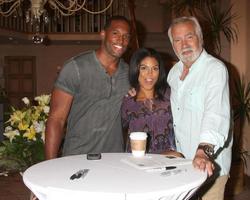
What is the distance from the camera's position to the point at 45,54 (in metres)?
10.4

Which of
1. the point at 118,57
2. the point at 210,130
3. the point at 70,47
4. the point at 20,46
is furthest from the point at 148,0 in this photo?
the point at 210,130

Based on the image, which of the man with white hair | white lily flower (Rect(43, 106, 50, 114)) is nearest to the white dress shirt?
the man with white hair

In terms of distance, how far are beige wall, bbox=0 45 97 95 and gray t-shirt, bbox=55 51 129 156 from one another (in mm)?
8045

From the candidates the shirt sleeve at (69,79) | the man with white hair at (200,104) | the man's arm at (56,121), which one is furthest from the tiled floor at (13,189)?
the man with white hair at (200,104)

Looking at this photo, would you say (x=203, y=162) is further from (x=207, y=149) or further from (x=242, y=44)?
(x=242, y=44)

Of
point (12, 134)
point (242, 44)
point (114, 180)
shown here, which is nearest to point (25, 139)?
point (12, 134)

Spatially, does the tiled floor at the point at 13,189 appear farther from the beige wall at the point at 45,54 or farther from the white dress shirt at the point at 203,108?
the beige wall at the point at 45,54

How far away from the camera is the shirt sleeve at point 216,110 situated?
1733 mm

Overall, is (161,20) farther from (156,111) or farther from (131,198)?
(131,198)

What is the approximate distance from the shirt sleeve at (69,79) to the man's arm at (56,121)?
3 centimetres

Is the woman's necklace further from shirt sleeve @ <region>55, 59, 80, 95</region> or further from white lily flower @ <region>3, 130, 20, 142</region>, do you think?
white lily flower @ <region>3, 130, 20, 142</region>

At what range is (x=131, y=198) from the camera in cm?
134

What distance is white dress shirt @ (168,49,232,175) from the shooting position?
176 centimetres

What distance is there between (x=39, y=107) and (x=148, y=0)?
804 cm
